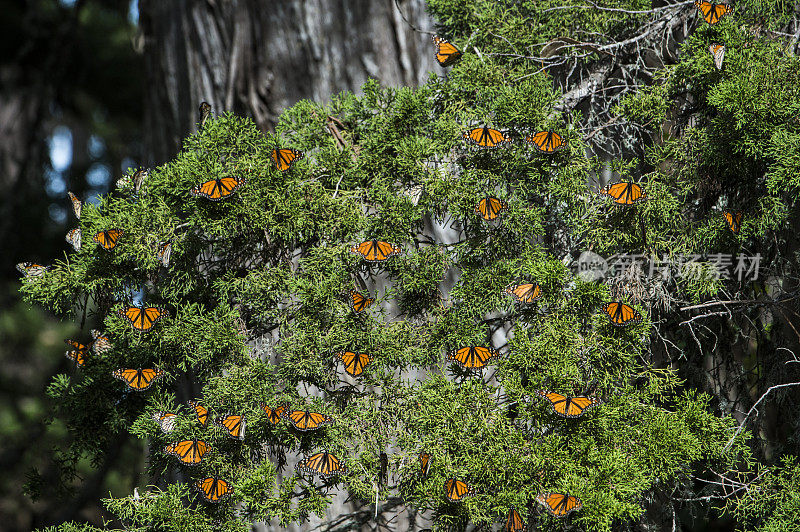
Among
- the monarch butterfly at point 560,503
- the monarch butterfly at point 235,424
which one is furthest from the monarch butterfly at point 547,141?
the monarch butterfly at point 235,424

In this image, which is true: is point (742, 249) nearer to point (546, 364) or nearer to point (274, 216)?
point (546, 364)

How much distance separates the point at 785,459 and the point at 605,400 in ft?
1.16

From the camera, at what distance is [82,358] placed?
4.05 feet

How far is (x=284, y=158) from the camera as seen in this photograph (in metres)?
1.18

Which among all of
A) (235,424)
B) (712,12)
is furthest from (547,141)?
(235,424)

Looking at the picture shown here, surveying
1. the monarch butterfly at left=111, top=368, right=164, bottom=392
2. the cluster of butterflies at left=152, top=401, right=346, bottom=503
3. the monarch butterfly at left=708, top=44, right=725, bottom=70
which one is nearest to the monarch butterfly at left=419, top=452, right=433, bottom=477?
the cluster of butterflies at left=152, top=401, right=346, bottom=503

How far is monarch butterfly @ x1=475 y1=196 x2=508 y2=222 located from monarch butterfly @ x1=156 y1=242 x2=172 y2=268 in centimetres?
58

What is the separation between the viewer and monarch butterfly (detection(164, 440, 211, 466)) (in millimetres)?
1091

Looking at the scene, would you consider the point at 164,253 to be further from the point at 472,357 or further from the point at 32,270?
the point at 472,357

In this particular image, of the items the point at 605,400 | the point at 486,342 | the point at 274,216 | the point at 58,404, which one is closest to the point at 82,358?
the point at 58,404

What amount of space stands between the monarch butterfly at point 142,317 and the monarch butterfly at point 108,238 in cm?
12

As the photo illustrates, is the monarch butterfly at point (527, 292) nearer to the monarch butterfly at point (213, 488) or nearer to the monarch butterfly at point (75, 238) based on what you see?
the monarch butterfly at point (213, 488)

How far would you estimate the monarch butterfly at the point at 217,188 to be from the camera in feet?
3.60

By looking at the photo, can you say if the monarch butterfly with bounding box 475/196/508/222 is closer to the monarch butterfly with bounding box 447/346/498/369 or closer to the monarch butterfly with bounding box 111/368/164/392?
the monarch butterfly with bounding box 447/346/498/369
